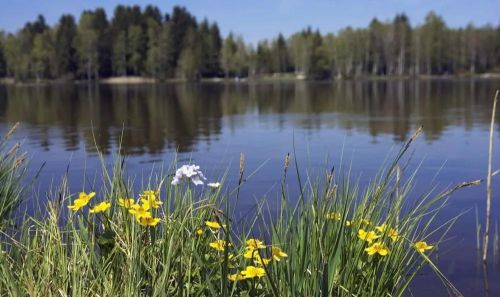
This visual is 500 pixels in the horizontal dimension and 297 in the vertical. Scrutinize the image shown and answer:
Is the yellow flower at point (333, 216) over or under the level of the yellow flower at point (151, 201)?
under

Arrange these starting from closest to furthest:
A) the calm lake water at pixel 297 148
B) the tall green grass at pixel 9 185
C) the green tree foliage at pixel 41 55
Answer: the tall green grass at pixel 9 185, the calm lake water at pixel 297 148, the green tree foliage at pixel 41 55

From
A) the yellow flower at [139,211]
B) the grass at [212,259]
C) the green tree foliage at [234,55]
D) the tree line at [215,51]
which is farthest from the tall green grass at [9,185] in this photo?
the green tree foliage at [234,55]

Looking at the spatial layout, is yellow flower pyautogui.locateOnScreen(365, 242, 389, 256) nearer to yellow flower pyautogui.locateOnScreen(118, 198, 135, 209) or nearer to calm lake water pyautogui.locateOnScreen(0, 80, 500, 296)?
calm lake water pyautogui.locateOnScreen(0, 80, 500, 296)

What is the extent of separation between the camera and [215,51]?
498 ft

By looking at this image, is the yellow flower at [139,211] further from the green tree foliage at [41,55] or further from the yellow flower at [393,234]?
the green tree foliage at [41,55]

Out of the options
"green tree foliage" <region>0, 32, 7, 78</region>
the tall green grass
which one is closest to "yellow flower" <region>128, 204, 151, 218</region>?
the tall green grass

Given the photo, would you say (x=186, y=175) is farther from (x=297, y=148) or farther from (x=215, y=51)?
(x=215, y=51)

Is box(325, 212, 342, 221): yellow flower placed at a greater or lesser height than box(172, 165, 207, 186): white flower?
lesser

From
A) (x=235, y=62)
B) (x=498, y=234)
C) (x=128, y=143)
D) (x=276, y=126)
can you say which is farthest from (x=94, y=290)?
(x=235, y=62)

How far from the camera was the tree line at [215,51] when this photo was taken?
461 ft

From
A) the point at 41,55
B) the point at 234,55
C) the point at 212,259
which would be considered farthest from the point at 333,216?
the point at 234,55

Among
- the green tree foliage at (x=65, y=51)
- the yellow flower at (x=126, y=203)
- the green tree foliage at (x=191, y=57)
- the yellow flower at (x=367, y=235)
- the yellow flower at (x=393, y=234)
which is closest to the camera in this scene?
the yellow flower at (x=367, y=235)

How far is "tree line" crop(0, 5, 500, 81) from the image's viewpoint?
140m

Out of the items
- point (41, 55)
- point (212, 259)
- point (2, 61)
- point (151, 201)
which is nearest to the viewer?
point (151, 201)
